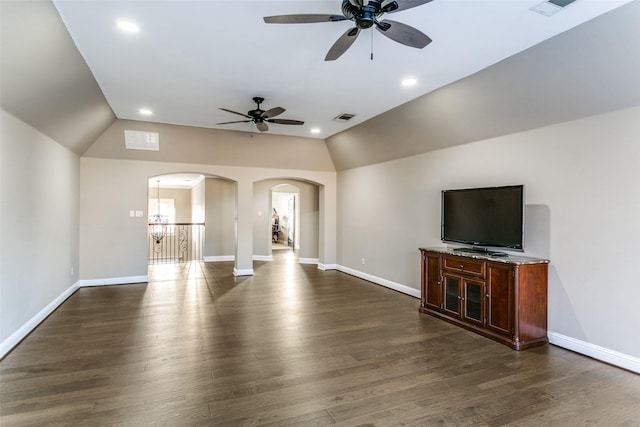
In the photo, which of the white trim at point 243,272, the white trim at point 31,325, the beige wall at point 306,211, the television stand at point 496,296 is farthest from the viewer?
the beige wall at point 306,211

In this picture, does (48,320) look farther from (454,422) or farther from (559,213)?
(559,213)

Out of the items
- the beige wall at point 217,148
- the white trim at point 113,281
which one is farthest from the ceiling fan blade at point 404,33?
the white trim at point 113,281

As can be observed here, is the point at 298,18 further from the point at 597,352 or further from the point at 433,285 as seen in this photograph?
the point at 597,352

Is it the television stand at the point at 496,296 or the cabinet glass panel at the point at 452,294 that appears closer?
the television stand at the point at 496,296

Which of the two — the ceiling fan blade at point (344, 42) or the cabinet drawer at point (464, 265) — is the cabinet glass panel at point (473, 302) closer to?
the cabinet drawer at point (464, 265)

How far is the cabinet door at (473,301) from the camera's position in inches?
159

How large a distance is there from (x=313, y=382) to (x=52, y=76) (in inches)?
154

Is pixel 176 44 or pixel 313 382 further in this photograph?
pixel 176 44

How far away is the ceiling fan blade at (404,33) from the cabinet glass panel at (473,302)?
2.90 metres

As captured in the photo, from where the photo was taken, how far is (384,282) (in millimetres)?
6617

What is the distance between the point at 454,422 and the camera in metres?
2.34

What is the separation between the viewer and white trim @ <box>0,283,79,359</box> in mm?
3409

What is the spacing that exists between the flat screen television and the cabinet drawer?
32 centimetres

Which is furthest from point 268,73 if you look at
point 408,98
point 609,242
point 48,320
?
point 48,320
